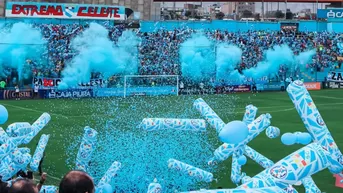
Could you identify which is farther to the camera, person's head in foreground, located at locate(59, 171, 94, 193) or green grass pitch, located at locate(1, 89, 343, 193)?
green grass pitch, located at locate(1, 89, 343, 193)

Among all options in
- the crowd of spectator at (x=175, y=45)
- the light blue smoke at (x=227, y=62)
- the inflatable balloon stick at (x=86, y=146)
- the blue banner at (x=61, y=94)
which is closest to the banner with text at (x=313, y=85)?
the crowd of spectator at (x=175, y=45)

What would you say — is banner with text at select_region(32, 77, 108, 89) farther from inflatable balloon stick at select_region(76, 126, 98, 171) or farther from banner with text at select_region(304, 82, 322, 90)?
inflatable balloon stick at select_region(76, 126, 98, 171)

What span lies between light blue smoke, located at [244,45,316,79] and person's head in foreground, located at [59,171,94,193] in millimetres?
33382

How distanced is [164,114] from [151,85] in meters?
18.9

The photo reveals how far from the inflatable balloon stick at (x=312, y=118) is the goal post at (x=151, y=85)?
84.5 ft

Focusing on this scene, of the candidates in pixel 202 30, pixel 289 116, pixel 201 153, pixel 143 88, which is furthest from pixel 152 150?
pixel 202 30

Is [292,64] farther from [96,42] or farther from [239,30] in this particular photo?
[96,42]

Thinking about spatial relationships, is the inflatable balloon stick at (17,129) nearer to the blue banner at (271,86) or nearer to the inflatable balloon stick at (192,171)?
the inflatable balloon stick at (192,171)

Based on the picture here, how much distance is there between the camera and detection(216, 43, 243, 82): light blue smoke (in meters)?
36.6

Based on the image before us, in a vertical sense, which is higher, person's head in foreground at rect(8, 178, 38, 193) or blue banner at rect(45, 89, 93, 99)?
person's head in foreground at rect(8, 178, 38, 193)

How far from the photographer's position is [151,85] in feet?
114

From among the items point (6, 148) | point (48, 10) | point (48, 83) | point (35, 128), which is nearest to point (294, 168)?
point (6, 148)

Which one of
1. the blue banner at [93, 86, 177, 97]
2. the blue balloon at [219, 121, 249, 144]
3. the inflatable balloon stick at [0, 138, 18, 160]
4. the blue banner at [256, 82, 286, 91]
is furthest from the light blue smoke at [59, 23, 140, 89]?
the blue balloon at [219, 121, 249, 144]

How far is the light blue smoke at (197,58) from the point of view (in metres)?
35.9
